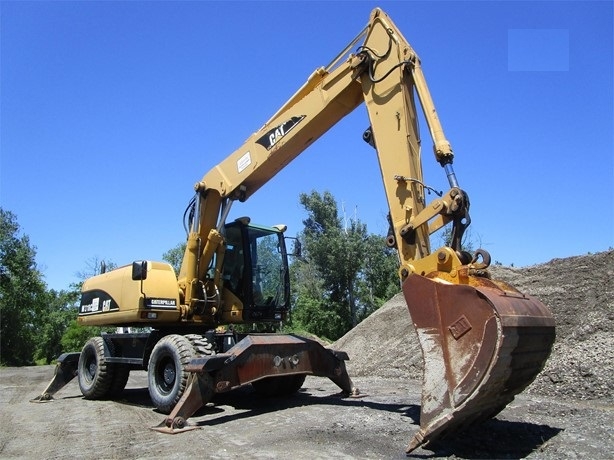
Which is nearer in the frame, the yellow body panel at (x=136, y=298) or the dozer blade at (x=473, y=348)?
the dozer blade at (x=473, y=348)

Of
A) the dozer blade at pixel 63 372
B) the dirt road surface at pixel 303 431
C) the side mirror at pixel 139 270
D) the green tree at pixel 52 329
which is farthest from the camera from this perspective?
the green tree at pixel 52 329

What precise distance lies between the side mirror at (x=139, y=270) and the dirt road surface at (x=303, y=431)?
2.17 m

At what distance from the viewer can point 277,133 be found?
844 cm

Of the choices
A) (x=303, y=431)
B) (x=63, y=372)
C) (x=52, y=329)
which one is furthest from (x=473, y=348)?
(x=52, y=329)

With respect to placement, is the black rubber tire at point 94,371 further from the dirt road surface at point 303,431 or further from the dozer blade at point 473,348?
the dozer blade at point 473,348

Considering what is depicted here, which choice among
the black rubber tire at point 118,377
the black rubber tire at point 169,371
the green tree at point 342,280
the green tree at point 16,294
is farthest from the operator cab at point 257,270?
the green tree at point 16,294

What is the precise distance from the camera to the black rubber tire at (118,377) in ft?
34.3

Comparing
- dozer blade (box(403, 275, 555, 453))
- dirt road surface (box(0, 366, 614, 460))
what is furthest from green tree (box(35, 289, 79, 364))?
dozer blade (box(403, 275, 555, 453))

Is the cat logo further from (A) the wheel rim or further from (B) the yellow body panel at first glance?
(A) the wheel rim

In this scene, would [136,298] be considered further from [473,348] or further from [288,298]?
[473,348]

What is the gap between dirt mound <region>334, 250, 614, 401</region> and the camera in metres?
9.16

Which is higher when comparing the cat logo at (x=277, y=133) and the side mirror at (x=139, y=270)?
the cat logo at (x=277, y=133)

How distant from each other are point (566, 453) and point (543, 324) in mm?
1166

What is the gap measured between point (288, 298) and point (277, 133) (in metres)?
3.02
